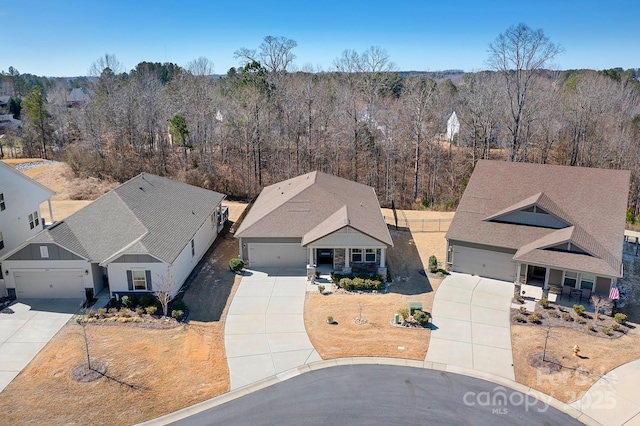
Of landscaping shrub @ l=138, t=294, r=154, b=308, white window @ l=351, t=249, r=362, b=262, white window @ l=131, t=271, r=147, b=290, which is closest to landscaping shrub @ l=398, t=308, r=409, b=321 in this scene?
white window @ l=351, t=249, r=362, b=262

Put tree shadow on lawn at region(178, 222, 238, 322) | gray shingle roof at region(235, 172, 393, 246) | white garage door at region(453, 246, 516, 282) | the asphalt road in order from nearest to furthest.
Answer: the asphalt road
tree shadow on lawn at region(178, 222, 238, 322)
white garage door at region(453, 246, 516, 282)
gray shingle roof at region(235, 172, 393, 246)

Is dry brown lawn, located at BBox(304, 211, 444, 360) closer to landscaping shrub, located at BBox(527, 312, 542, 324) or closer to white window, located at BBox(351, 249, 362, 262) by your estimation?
white window, located at BBox(351, 249, 362, 262)

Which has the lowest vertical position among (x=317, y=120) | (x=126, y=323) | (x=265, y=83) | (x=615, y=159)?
(x=126, y=323)

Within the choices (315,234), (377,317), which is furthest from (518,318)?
(315,234)

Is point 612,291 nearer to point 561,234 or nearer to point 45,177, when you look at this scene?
point 561,234

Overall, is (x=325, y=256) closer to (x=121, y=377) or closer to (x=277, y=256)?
(x=277, y=256)

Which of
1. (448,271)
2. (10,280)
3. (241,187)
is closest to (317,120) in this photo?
(241,187)
